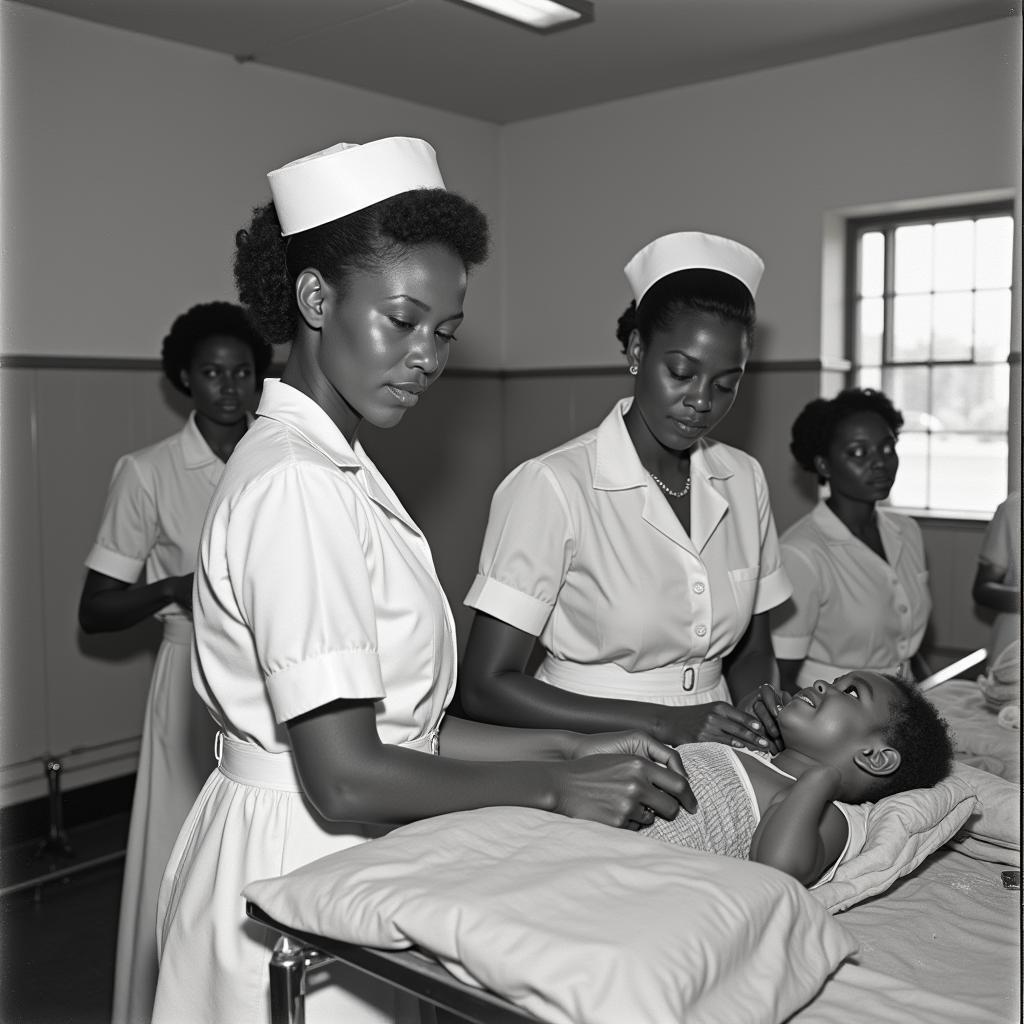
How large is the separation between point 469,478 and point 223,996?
4.71 m

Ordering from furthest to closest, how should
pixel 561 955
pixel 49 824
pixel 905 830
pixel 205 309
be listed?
1. pixel 49 824
2. pixel 205 309
3. pixel 905 830
4. pixel 561 955

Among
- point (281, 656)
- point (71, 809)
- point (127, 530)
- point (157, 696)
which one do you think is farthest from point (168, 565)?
point (281, 656)

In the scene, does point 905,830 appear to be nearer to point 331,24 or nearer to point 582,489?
point 582,489

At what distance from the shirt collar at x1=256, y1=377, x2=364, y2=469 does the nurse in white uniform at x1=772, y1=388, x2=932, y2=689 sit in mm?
2043

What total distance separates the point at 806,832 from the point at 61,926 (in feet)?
9.30

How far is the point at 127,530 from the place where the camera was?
3.25 m

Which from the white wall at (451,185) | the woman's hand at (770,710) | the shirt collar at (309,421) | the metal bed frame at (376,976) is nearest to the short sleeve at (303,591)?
the shirt collar at (309,421)

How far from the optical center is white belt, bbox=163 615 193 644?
3.09 metres

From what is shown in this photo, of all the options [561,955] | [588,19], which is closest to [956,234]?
[588,19]

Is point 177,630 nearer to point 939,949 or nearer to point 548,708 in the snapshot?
point 548,708

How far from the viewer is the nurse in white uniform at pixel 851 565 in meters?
3.20

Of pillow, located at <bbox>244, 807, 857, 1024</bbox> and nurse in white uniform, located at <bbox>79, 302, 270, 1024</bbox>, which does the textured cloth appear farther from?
nurse in white uniform, located at <bbox>79, 302, 270, 1024</bbox>

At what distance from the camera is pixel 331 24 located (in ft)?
14.6

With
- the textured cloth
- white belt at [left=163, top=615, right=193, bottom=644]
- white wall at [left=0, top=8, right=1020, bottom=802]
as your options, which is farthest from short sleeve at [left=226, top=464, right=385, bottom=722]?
white wall at [left=0, top=8, right=1020, bottom=802]
